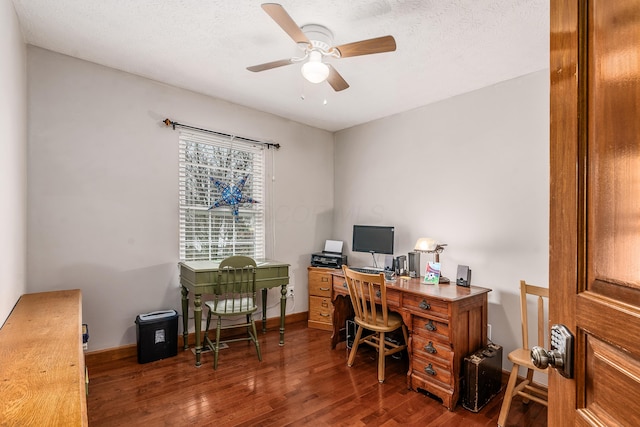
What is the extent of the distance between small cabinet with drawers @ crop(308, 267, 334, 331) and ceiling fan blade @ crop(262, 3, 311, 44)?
103 inches

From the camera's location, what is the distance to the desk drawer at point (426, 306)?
2.36m

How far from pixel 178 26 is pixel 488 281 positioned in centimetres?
316

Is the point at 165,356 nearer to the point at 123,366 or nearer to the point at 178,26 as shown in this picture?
the point at 123,366

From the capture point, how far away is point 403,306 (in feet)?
8.68

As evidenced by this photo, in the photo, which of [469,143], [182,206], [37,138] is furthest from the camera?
[182,206]

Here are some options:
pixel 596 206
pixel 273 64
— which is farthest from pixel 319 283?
pixel 596 206

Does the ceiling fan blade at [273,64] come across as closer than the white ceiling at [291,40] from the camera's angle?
No

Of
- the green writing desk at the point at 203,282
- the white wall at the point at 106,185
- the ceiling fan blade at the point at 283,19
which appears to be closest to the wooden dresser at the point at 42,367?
the white wall at the point at 106,185

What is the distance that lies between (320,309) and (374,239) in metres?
1.10

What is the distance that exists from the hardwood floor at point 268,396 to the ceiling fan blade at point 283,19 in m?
2.39

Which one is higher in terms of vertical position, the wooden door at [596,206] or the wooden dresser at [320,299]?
the wooden door at [596,206]

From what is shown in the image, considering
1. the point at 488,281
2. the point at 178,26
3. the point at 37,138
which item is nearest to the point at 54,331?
the point at 37,138

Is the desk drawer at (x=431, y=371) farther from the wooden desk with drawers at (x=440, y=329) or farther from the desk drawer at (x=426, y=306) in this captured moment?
the desk drawer at (x=426, y=306)

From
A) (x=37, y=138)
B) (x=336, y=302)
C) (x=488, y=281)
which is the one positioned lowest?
(x=336, y=302)
